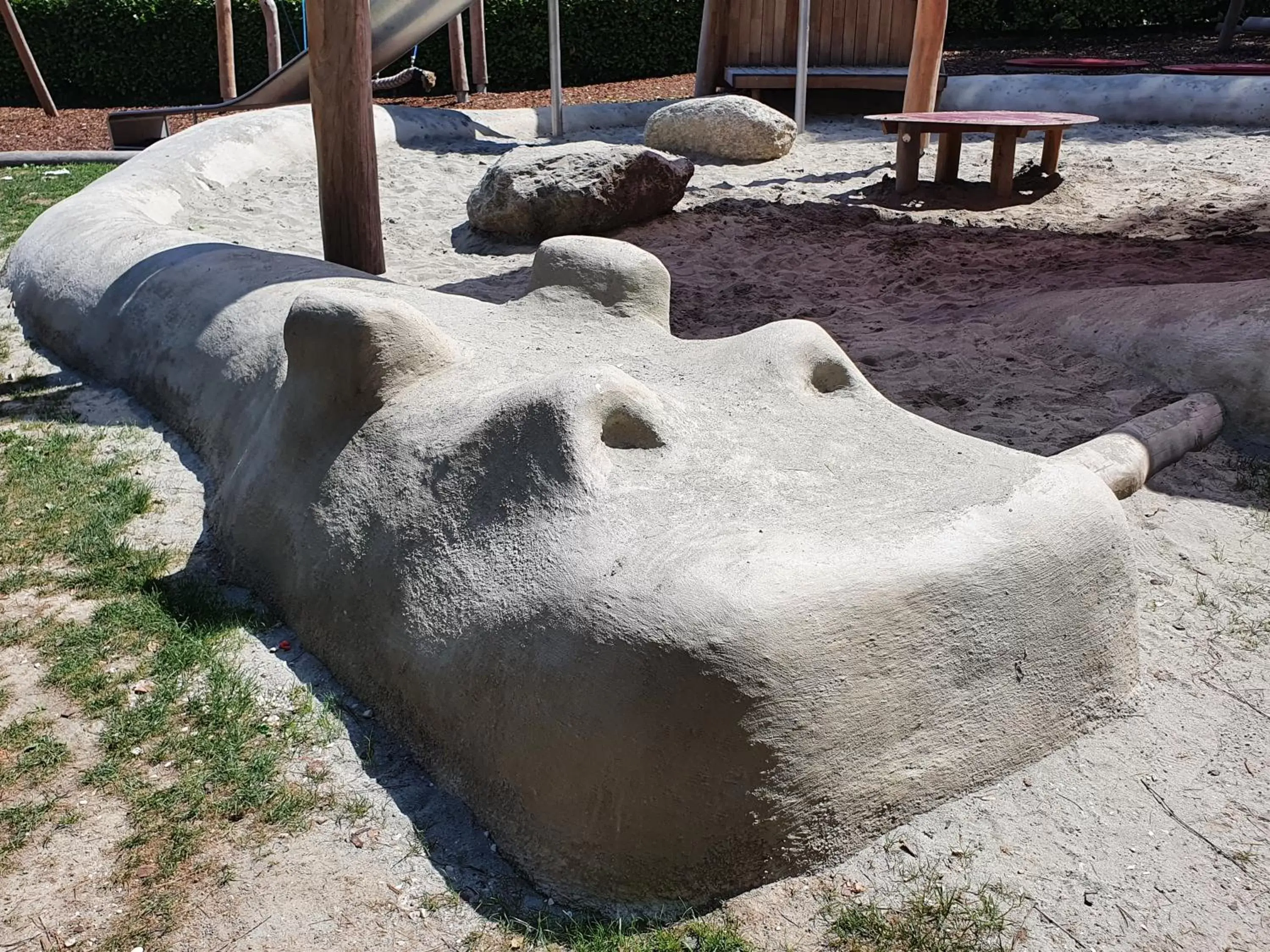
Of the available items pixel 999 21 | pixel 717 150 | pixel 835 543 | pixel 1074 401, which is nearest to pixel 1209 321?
pixel 1074 401

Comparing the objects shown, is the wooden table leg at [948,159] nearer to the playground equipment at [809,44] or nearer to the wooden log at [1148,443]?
the playground equipment at [809,44]

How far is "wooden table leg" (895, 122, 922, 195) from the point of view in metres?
8.83

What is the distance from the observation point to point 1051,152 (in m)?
8.94

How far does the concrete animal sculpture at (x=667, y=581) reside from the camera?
2.40m

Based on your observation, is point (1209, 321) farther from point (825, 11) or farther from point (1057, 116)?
point (825, 11)

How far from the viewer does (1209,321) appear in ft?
16.4

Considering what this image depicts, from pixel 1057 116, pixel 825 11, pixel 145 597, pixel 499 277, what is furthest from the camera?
pixel 825 11

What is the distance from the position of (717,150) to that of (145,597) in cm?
789

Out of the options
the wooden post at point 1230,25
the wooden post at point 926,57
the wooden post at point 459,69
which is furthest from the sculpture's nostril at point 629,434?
the wooden post at point 1230,25

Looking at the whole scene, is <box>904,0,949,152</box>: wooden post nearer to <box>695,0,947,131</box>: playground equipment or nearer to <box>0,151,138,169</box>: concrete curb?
<box>695,0,947,131</box>: playground equipment

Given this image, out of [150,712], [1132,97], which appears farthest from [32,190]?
[1132,97]

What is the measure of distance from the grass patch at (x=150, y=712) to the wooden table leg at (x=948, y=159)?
7.08 meters

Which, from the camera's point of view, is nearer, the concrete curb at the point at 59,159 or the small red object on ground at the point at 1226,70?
the concrete curb at the point at 59,159

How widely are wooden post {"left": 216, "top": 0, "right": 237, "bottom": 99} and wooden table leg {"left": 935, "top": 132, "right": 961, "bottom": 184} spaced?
8167 millimetres
